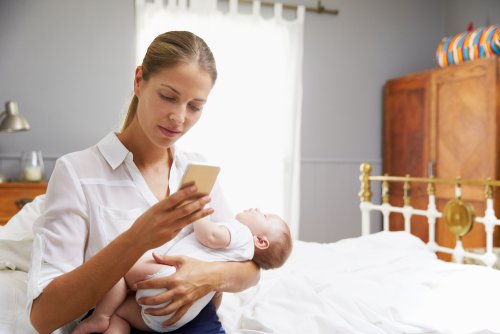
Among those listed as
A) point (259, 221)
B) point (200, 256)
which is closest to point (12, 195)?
point (259, 221)

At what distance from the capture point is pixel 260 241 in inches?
57.0

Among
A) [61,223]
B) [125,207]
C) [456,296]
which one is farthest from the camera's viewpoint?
[456,296]

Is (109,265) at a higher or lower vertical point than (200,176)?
lower

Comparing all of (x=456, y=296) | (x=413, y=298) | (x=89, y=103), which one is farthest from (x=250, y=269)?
(x=89, y=103)

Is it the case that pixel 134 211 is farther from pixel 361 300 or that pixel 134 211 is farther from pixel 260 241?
pixel 361 300

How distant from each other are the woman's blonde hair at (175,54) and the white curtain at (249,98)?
2.95 meters

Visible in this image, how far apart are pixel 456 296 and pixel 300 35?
3346 millimetres

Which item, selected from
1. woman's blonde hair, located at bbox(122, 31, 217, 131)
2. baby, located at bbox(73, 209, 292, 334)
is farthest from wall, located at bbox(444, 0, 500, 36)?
woman's blonde hair, located at bbox(122, 31, 217, 131)

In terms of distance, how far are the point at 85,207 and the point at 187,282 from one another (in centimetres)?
27

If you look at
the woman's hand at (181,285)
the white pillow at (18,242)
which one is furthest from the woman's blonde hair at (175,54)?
the white pillow at (18,242)

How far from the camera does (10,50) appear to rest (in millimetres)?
3920

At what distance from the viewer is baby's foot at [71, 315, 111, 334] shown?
43.3 inches

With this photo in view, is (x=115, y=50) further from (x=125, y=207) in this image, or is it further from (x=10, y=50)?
(x=125, y=207)

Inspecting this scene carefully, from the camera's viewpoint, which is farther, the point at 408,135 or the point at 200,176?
the point at 408,135
